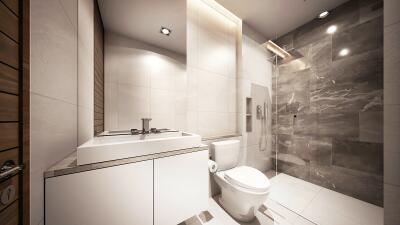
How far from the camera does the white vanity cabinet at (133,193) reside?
63 centimetres

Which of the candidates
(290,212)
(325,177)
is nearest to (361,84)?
(325,177)

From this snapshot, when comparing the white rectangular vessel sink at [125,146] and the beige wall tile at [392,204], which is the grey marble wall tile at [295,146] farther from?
the white rectangular vessel sink at [125,146]

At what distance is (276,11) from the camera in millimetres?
1793

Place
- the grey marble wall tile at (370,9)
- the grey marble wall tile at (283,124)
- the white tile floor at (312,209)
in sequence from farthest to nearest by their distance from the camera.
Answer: the grey marble wall tile at (283,124)
the grey marble wall tile at (370,9)
the white tile floor at (312,209)

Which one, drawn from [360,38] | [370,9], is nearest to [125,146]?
[360,38]

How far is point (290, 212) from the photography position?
1423mm

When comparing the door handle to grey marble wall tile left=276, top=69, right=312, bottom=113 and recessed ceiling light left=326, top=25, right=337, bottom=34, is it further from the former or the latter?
recessed ceiling light left=326, top=25, right=337, bottom=34

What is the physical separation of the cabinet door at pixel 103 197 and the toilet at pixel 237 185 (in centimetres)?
77

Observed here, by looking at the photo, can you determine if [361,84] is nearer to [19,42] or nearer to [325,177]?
[325,177]

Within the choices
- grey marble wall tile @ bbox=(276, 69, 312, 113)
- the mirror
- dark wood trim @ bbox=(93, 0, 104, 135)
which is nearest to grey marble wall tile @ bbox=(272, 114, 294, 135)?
grey marble wall tile @ bbox=(276, 69, 312, 113)

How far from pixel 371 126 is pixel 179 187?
Answer: 2.24 meters

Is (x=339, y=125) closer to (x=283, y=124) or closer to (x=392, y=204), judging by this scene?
(x=283, y=124)

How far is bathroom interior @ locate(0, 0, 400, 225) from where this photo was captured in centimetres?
55

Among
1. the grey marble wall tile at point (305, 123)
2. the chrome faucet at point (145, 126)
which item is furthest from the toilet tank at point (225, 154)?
the grey marble wall tile at point (305, 123)
